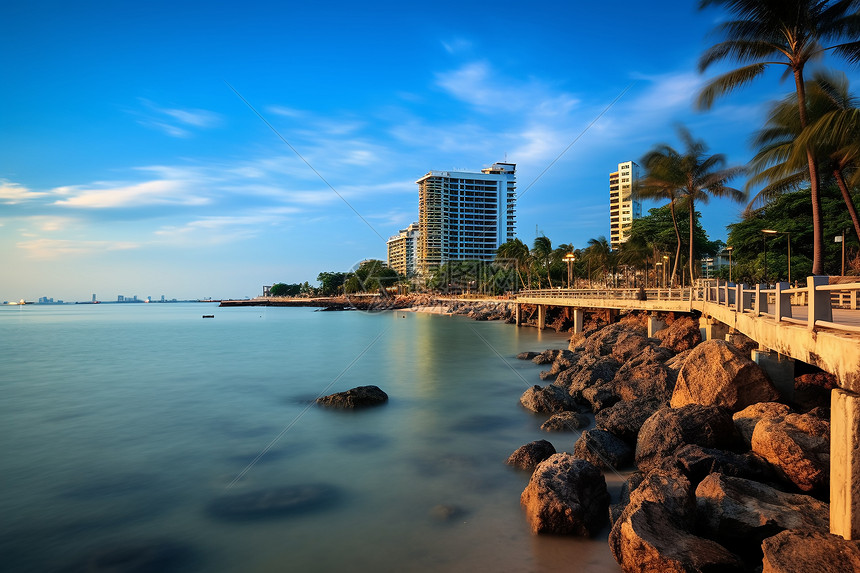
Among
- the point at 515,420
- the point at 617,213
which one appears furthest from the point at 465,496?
the point at 617,213

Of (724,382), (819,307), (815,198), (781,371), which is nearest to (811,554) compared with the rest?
(819,307)

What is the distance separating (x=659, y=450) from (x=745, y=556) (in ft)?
8.95

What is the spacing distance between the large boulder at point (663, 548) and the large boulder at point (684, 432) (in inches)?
95.4

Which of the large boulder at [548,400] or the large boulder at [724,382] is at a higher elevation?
the large boulder at [724,382]

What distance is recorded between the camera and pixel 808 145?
15.4m

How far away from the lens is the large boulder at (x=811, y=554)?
15.6ft

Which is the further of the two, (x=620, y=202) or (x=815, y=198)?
(x=620, y=202)

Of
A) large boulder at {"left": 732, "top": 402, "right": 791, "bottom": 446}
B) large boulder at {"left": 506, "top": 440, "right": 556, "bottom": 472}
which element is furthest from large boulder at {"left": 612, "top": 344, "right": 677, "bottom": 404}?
large boulder at {"left": 506, "top": 440, "right": 556, "bottom": 472}

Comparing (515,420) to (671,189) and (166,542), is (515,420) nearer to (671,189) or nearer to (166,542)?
(166,542)

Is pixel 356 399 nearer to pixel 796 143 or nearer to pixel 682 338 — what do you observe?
pixel 682 338

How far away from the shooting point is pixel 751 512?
617 centimetres

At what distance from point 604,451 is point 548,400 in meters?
5.64

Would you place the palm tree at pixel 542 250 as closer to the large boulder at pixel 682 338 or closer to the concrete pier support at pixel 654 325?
the concrete pier support at pixel 654 325

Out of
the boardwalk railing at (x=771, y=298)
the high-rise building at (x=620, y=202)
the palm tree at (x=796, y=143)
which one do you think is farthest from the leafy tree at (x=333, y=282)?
the palm tree at (x=796, y=143)
